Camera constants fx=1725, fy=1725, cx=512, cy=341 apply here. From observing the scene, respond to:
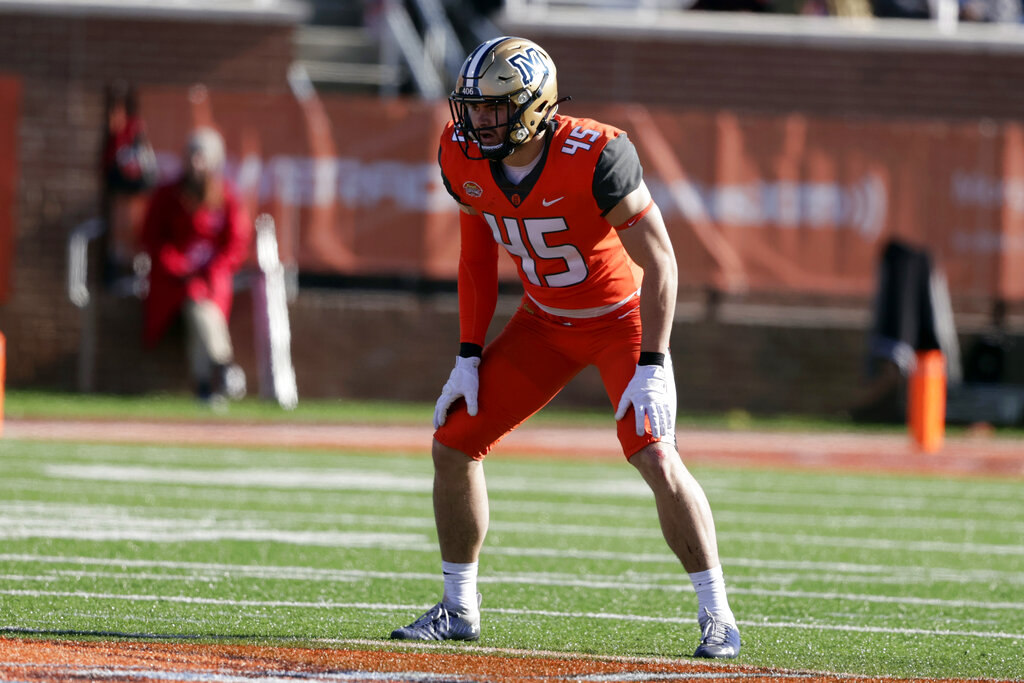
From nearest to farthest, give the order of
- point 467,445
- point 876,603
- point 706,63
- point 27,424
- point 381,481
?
point 467,445, point 876,603, point 381,481, point 27,424, point 706,63

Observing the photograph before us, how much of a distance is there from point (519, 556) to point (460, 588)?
7.20ft

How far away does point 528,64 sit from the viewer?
5480 mm

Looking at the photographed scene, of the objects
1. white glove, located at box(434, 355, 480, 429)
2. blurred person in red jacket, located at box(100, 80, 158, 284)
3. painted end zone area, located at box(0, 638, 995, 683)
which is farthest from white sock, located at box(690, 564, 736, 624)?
blurred person in red jacket, located at box(100, 80, 158, 284)

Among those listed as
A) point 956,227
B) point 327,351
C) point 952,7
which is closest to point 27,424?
point 327,351

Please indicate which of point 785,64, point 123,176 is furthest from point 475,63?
point 785,64

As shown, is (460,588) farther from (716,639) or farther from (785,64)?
(785,64)

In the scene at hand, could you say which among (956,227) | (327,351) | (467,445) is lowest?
(327,351)

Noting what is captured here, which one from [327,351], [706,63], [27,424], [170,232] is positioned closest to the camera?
[27,424]

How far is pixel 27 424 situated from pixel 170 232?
2.69 metres

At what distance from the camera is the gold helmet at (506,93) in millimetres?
5383

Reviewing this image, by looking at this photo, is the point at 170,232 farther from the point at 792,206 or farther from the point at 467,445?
the point at 467,445

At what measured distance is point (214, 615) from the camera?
5.81m

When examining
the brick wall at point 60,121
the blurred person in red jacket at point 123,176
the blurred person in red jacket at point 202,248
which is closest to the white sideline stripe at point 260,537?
the blurred person in red jacket at point 202,248

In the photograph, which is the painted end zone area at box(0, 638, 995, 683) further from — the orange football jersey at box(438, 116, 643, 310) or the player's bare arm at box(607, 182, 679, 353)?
the orange football jersey at box(438, 116, 643, 310)
